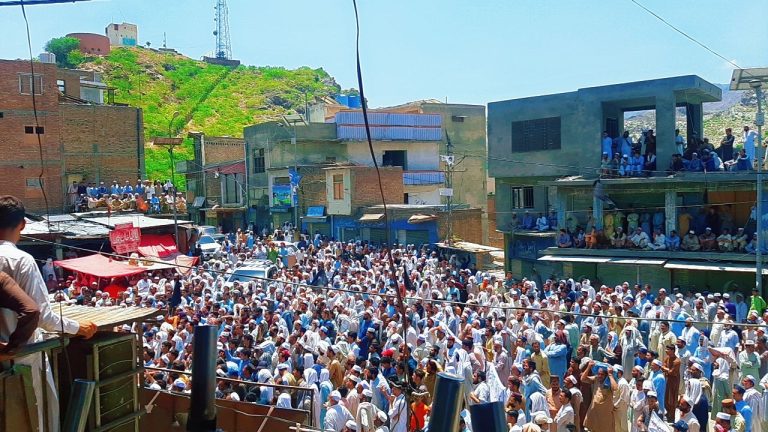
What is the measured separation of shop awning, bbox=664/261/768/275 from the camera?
606 inches

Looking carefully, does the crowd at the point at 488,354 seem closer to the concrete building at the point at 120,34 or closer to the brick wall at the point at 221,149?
the brick wall at the point at 221,149

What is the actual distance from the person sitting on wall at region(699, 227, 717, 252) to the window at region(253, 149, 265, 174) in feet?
80.1

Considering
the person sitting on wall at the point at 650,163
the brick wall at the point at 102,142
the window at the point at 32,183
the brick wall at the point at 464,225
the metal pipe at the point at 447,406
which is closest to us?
the metal pipe at the point at 447,406

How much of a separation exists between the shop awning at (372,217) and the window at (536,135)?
7557 mm

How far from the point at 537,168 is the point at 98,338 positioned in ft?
64.1

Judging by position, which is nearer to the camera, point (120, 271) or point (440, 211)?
point (120, 271)

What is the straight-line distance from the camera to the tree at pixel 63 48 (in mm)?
73250

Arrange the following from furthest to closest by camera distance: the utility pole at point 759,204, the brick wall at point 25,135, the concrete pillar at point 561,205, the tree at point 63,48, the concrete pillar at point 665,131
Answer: the tree at point 63,48 → the brick wall at point 25,135 → the concrete pillar at point 561,205 → the concrete pillar at point 665,131 → the utility pole at point 759,204

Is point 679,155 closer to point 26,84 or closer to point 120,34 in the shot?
point 26,84

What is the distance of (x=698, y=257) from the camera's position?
54.0 ft

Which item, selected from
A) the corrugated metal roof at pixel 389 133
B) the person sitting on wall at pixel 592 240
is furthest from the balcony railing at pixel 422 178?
the person sitting on wall at pixel 592 240

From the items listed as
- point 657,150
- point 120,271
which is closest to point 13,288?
point 120,271

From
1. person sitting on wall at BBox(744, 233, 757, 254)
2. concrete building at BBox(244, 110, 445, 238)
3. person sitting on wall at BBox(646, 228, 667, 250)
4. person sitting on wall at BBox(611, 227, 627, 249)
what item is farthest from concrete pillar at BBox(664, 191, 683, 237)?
concrete building at BBox(244, 110, 445, 238)

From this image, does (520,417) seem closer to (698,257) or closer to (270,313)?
(270,313)
